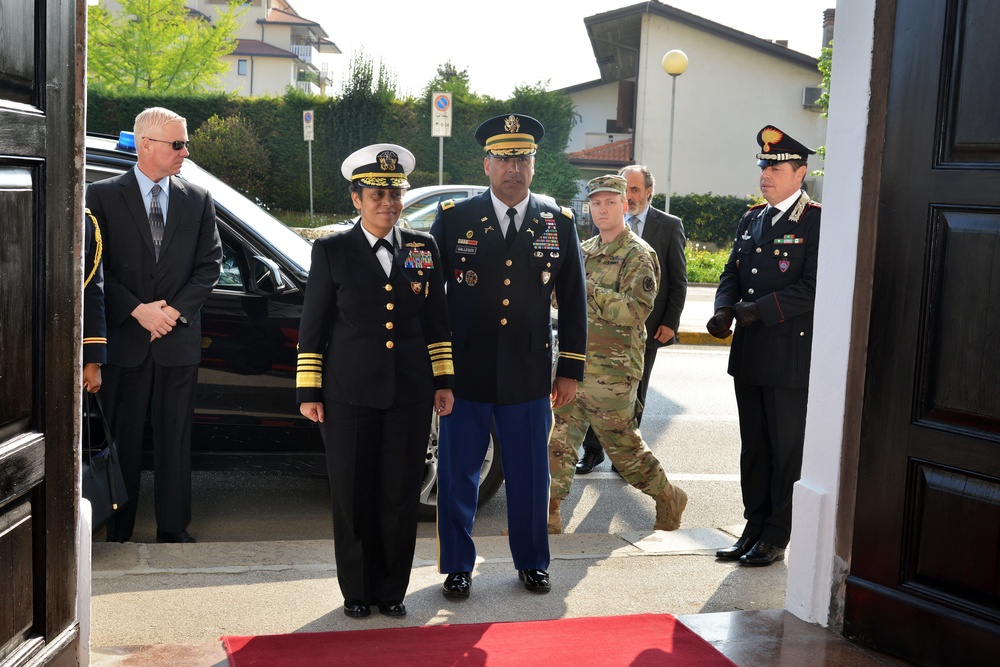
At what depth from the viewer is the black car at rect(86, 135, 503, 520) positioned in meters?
5.58

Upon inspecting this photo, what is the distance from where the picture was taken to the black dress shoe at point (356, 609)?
4062 millimetres

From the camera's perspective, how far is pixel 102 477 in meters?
4.86

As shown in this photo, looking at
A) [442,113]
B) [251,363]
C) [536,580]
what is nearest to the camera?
[536,580]

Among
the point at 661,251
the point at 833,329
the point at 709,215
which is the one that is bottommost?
the point at 833,329

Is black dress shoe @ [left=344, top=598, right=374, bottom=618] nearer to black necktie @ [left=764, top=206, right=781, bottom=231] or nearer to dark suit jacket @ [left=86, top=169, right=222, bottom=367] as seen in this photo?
dark suit jacket @ [left=86, top=169, right=222, bottom=367]

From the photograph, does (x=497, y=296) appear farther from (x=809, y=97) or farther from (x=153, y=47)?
(x=153, y=47)

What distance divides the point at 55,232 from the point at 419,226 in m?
10.2

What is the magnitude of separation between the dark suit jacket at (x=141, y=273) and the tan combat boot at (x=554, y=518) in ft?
6.33

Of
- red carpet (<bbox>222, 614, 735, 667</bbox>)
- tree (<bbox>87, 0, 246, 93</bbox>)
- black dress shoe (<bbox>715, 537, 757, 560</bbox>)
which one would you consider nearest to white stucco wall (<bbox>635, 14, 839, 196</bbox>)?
tree (<bbox>87, 0, 246, 93</bbox>)

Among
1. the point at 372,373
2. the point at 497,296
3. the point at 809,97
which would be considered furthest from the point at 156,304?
the point at 809,97

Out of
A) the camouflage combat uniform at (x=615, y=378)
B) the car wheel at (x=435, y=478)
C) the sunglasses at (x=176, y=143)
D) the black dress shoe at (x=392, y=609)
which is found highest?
the sunglasses at (x=176, y=143)

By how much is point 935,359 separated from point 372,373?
6.44ft

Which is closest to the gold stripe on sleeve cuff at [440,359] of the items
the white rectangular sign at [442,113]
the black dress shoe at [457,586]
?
the black dress shoe at [457,586]

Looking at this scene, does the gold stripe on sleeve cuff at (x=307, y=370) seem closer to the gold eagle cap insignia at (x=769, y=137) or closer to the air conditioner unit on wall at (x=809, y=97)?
the gold eagle cap insignia at (x=769, y=137)
